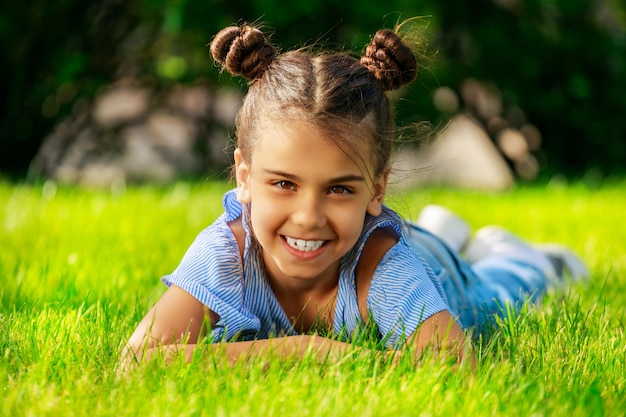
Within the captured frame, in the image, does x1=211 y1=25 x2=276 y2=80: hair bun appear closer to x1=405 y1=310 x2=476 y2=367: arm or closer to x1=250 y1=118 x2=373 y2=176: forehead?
x1=250 y1=118 x2=373 y2=176: forehead

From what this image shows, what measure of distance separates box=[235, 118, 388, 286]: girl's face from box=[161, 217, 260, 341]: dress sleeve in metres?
0.14

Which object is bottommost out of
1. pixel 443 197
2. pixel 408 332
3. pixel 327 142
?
pixel 443 197

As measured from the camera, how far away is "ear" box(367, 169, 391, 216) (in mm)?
2693

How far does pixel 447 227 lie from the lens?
452 centimetres

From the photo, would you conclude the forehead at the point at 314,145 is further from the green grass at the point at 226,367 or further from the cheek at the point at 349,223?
the green grass at the point at 226,367

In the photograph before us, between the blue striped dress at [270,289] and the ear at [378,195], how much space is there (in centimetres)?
7

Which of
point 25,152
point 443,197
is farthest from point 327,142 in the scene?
point 25,152

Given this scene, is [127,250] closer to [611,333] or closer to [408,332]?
[408,332]

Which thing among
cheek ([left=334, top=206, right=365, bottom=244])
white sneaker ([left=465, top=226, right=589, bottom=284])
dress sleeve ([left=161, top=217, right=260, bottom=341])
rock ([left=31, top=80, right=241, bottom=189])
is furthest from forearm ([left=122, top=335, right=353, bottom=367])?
rock ([left=31, top=80, right=241, bottom=189])

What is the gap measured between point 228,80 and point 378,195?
4666 millimetres

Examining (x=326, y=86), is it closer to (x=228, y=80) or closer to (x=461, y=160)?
(x=228, y=80)

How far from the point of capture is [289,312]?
2840 mm

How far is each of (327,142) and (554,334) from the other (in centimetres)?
90

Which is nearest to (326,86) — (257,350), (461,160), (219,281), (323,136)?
(323,136)
